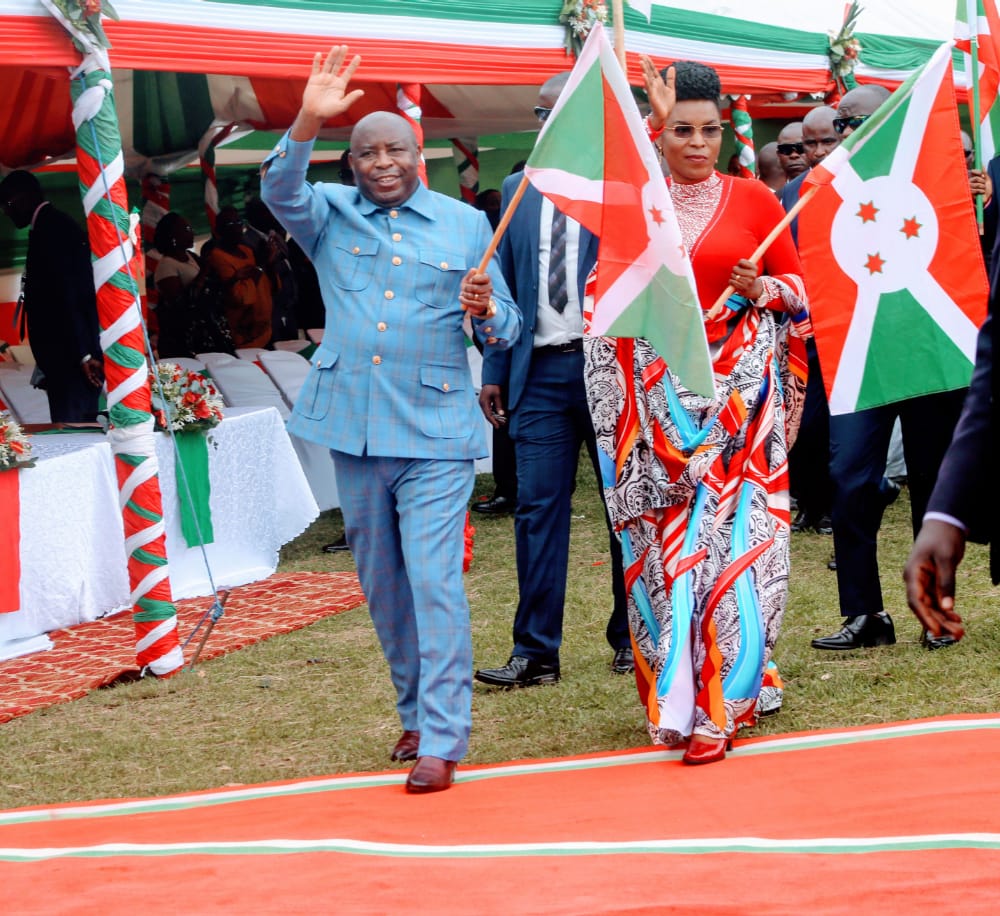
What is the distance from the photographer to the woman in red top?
16.2 feet

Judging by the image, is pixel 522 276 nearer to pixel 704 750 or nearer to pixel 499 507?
pixel 704 750

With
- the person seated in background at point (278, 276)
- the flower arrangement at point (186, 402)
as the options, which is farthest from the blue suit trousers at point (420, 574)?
the person seated in background at point (278, 276)

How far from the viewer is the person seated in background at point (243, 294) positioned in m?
12.9

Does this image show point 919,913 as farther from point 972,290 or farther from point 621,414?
point 972,290

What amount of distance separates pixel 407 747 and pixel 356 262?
1.61 meters

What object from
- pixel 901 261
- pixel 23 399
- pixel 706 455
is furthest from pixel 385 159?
pixel 23 399

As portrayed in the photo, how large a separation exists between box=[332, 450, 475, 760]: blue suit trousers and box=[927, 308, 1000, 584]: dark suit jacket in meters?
2.42

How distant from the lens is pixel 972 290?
535cm

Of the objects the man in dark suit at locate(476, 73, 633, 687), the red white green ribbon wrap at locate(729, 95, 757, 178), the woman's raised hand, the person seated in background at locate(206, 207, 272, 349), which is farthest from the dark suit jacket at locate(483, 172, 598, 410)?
the person seated in background at locate(206, 207, 272, 349)

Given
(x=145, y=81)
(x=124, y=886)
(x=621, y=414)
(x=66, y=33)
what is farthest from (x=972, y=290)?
(x=145, y=81)

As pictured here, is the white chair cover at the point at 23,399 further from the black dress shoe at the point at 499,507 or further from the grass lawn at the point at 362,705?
the grass lawn at the point at 362,705

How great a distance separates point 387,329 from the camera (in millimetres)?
4938

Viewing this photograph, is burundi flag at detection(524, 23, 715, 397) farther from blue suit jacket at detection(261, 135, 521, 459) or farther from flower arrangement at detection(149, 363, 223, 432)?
flower arrangement at detection(149, 363, 223, 432)

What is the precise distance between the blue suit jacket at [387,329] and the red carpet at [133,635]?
2.46m
